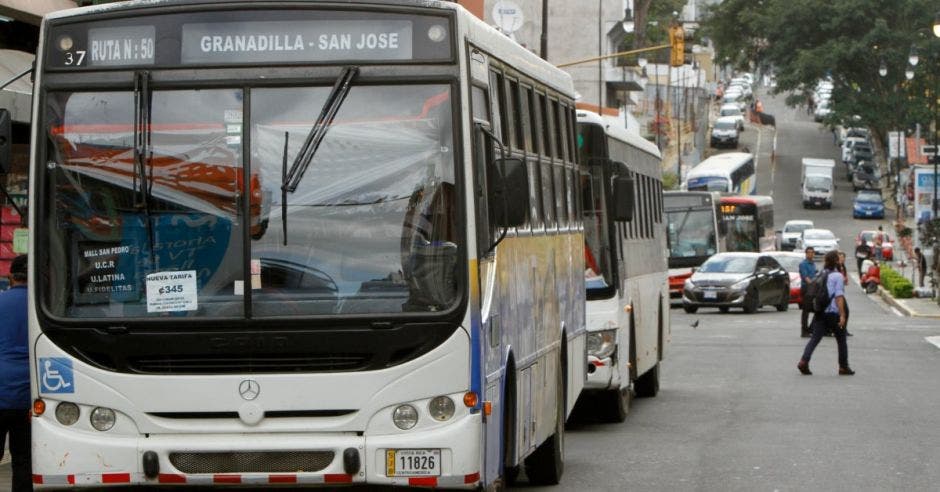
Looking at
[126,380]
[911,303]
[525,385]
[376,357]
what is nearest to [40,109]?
[126,380]

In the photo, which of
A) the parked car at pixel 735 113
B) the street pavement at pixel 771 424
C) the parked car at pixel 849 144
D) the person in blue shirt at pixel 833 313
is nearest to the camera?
the street pavement at pixel 771 424

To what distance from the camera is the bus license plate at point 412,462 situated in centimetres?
903

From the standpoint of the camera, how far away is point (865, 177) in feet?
359

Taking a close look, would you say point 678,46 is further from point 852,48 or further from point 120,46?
point 852,48

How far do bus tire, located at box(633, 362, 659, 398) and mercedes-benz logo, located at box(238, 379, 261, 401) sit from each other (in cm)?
1270

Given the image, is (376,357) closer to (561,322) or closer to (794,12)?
(561,322)

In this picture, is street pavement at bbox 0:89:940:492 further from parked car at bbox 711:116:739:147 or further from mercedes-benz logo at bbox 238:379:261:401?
parked car at bbox 711:116:739:147

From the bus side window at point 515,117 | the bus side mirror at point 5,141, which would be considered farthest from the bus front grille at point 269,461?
the bus side window at point 515,117

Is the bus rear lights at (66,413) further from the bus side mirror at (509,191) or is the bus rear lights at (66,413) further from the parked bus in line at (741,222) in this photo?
the parked bus in line at (741,222)

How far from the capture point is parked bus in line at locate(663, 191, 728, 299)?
5150 centimetres

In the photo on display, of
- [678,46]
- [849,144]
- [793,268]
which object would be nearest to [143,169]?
[678,46]

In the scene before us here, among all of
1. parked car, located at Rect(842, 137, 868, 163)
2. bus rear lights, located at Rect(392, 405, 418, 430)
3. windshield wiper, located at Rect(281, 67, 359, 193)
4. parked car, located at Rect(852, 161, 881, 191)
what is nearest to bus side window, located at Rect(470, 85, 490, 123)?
windshield wiper, located at Rect(281, 67, 359, 193)

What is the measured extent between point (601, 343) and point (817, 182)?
8742 centimetres

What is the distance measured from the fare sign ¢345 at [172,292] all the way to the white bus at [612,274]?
779 centimetres
